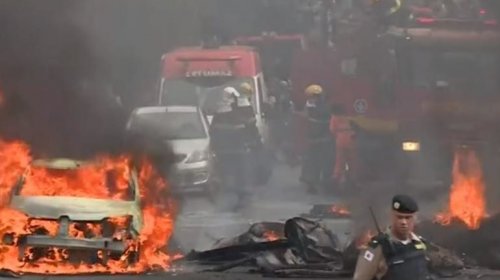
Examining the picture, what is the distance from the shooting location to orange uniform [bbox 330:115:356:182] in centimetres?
1667

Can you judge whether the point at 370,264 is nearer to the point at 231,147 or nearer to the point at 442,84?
the point at 442,84

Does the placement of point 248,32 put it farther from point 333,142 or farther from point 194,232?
point 194,232

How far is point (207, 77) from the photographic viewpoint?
19078mm

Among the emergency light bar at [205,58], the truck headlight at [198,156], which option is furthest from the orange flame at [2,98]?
the emergency light bar at [205,58]

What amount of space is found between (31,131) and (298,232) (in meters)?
4.24

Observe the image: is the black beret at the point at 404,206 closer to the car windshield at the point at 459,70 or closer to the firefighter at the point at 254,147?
the car windshield at the point at 459,70

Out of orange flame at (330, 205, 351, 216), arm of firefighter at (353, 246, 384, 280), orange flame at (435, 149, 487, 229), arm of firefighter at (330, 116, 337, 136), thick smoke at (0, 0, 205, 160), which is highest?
arm of firefighter at (353, 246, 384, 280)

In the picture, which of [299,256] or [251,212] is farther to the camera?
[251,212]

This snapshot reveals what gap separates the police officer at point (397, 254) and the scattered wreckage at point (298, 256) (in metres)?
4.49

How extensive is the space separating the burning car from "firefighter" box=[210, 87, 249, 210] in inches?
244

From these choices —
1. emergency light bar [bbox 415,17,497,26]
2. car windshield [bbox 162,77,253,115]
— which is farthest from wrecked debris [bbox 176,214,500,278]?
car windshield [bbox 162,77,253,115]

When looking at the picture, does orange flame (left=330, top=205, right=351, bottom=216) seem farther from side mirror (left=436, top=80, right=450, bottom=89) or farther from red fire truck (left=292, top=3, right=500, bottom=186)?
side mirror (left=436, top=80, right=450, bottom=89)

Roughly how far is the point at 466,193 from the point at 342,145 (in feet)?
13.9

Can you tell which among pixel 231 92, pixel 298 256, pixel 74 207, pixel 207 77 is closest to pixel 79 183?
pixel 74 207
